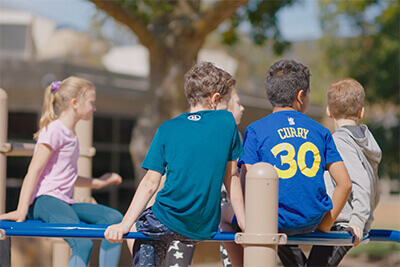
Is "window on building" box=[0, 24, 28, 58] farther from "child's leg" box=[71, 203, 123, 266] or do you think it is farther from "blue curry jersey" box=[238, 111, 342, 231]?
"blue curry jersey" box=[238, 111, 342, 231]

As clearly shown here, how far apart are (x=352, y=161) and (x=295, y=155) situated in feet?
2.14

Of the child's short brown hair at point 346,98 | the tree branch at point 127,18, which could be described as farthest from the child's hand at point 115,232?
the tree branch at point 127,18

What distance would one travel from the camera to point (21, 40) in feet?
55.6

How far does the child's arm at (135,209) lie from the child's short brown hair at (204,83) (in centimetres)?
45

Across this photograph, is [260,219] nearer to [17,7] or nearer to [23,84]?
[23,84]

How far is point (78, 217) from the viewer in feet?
13.0

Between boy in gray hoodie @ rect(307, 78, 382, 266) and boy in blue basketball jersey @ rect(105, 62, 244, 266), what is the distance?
0.85 m

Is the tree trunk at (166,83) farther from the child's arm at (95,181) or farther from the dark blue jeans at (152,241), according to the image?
the dark blue jeans at (152,241)

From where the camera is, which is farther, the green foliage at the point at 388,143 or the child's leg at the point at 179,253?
the green foliage at the point at 388,143

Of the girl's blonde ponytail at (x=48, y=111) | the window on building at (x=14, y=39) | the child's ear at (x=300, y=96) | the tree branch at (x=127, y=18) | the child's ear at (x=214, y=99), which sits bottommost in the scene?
the girl's blonde ponytail at (x=48, y=111)

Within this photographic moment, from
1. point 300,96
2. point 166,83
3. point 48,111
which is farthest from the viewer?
point 166,83

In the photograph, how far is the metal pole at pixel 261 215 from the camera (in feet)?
8.51

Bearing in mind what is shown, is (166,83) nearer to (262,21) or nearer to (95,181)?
(262,21)

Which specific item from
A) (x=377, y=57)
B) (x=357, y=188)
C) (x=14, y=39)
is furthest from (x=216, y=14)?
(x=14, y=39)
